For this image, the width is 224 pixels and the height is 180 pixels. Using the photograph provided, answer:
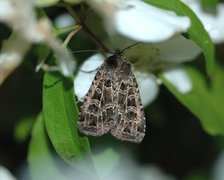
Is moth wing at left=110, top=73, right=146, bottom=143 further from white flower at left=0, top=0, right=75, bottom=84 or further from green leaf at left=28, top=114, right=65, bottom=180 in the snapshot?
white flower at left=0, top=0, right=75, bottom=84

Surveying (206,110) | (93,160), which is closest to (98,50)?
(93,160)

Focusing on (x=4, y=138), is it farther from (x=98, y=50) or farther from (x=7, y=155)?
(x=98, y=50)

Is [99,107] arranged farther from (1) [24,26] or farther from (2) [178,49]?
(1) [24,26]

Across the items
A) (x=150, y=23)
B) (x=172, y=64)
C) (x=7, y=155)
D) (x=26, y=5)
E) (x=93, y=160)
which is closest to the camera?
(x=26, y=5)

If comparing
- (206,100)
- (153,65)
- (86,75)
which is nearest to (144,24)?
(86,75)

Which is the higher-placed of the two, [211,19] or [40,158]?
[211,19]
